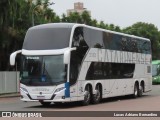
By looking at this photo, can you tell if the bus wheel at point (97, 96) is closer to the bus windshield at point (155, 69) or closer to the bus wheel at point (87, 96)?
the bus wheel at point (87, 96)

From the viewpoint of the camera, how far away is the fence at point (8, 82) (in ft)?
128

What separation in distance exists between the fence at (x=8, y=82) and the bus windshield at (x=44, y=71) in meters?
17.5

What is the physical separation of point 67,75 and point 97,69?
336cm

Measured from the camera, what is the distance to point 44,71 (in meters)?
21.4

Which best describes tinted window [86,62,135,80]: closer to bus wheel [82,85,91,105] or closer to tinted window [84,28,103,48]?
bus wheel [82,85,91,105]

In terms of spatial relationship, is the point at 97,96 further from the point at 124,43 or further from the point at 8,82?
the point at 8,82

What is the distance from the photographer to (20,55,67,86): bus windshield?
21.2 m

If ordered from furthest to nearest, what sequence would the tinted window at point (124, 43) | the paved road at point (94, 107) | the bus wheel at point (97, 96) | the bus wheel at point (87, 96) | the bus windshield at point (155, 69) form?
the bus windshield at point (155, 69), the tinted window at point (124, 43), the bus wheel at point (97, 96), the bus wheel at point (87, 96), the paved road at point (94, 107)

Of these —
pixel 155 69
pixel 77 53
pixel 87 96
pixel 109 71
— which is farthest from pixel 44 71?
pixel 155 69

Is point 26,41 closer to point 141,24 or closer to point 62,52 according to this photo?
point 62,52

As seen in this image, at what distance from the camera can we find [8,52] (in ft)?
141

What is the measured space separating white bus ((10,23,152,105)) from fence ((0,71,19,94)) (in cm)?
1522

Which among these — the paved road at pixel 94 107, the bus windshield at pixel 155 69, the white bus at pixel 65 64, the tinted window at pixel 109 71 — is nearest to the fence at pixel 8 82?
the tinted window at pixel 109 71

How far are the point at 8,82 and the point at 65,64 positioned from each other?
19.4 metres
